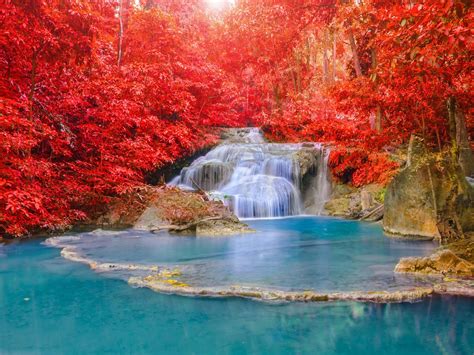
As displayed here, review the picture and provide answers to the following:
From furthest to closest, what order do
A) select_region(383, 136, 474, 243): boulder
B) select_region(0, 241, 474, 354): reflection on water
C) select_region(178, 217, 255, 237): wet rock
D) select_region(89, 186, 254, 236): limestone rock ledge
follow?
select_region(89, 186, 254, 236): limestone rock ledge, select_region(178, 217, 255, 237): wet rock, select_region(383, 136, 474, 243): boulder, select_region(0, 241, 474, 354): reflection on water

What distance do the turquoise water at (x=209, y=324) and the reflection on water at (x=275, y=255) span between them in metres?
0.61

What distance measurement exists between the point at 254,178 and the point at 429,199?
753cm

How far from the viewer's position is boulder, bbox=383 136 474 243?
256 inches

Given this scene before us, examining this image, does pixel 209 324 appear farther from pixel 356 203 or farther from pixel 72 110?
pixel 356 203

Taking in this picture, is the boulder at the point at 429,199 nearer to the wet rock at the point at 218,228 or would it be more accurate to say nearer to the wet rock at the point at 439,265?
the wet rock at the point at 439,265

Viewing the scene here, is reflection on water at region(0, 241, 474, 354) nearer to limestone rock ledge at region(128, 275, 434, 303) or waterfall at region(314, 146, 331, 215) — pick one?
limestone rock ledge at region(128, 275, 434, 303)

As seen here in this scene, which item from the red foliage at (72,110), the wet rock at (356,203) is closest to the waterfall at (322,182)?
the wet rock at (356,203)

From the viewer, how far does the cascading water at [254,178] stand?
1409 centimetres

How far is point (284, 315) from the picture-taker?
398 centimetres

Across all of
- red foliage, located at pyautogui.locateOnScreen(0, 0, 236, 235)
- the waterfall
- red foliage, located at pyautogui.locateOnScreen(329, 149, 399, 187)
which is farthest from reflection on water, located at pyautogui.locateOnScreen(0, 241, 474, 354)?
the waterfall

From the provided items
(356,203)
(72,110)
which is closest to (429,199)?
(356,203)

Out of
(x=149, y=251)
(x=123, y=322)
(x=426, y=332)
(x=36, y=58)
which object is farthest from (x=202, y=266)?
(x=36, y=58)

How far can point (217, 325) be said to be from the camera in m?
3.77

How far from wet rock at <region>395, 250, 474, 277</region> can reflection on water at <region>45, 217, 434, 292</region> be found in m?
0.24
